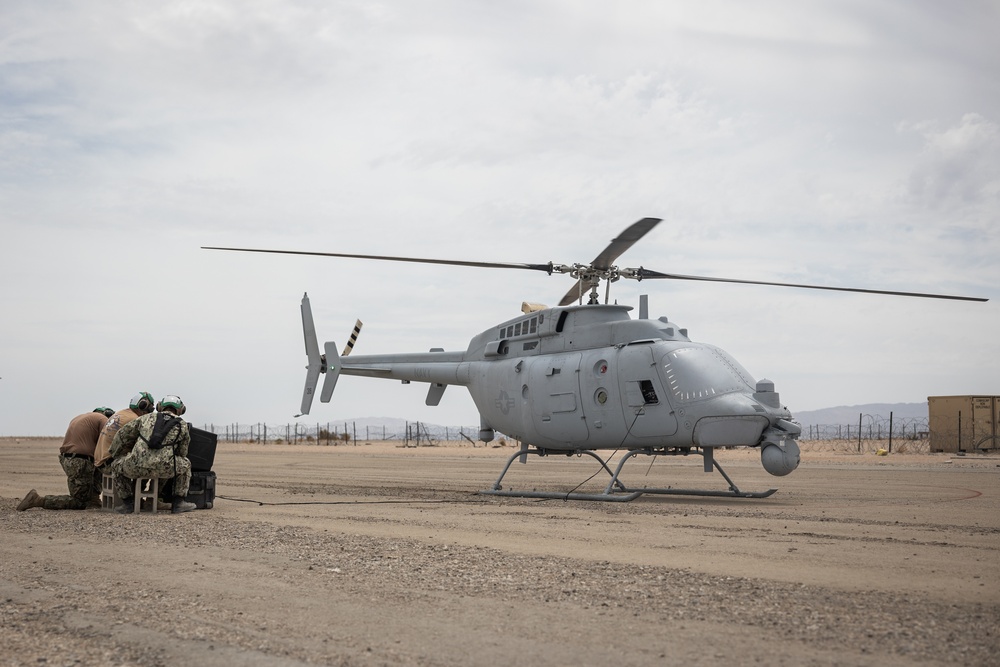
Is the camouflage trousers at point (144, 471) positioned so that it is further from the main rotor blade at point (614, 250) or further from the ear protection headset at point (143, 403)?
the main rotor blade at point (614, 250)

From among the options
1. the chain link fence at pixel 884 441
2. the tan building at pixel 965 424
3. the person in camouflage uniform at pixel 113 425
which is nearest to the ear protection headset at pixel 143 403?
the person in camouflage uniform at pixel 113 425

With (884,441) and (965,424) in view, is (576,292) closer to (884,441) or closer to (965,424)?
(965,424)

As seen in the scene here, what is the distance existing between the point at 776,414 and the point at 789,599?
8.38m

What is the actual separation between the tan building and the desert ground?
1207 inches

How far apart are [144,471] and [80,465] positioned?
189 cm

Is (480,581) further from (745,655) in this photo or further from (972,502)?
(972,502)

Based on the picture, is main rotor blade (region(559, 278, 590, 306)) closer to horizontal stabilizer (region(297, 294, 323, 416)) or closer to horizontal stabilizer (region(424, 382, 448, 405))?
horizontal stabilizer (region(424, 382, 448, 405))

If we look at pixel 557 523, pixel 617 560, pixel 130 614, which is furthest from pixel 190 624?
pixel 557 523

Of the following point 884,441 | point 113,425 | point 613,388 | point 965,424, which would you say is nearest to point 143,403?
point 113,425

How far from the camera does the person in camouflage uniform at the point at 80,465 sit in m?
14.0

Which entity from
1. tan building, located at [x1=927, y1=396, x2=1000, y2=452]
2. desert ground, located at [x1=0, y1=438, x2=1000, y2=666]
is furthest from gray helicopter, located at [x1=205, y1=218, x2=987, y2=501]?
tan building, located at [x1=927, y1=396, x2=1000, y2=452]

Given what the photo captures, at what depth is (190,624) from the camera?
19.2ft

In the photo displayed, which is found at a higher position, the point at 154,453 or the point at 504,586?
the point at 154,453

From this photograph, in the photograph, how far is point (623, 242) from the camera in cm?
1513
